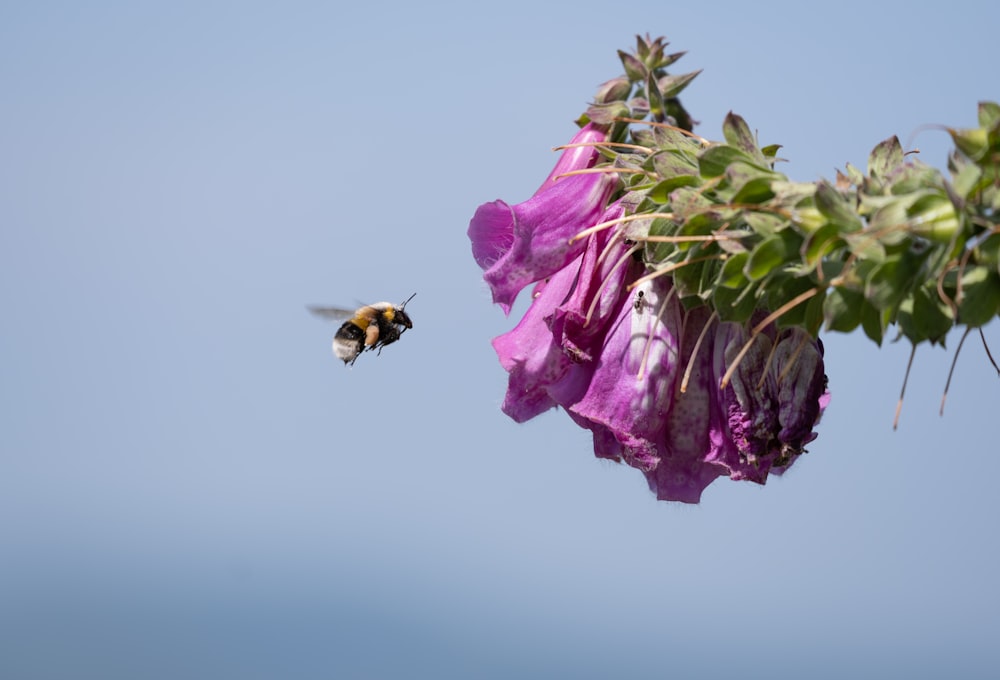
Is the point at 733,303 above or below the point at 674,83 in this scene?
below

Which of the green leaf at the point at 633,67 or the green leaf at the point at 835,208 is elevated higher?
the green leaf at the point at 633,67

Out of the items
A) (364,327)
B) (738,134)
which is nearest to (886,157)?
(738,134)

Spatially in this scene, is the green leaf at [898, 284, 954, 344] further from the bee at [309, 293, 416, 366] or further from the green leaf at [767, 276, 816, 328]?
the bee at [309, 293, 416, 366]

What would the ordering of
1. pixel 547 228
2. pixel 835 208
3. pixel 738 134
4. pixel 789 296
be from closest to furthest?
pixel 835 208 < pixel 789 296 < pixel 738 134 < pixel 547 228

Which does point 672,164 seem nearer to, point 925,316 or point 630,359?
point 630,359

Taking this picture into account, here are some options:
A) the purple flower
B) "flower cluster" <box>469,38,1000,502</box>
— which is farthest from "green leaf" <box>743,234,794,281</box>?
the purple flower

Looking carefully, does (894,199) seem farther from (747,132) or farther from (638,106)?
(638,106)

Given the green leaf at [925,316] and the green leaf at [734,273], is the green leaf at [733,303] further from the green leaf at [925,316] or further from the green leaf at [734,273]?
the green leaf at [925,316]

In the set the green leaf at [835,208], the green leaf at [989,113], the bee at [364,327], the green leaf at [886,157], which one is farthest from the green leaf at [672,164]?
the bee at [364,327]
